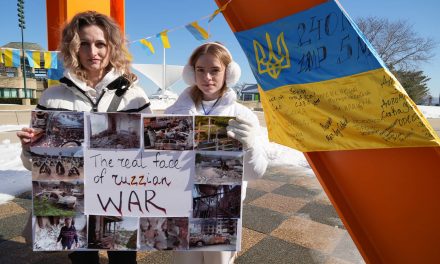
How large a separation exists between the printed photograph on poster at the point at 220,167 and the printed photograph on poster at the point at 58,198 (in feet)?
2.02

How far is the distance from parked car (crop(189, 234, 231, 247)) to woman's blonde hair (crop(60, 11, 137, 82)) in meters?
0.98

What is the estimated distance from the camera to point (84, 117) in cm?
145

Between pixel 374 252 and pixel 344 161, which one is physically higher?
pixel 344 161

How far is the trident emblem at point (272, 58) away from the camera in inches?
68.4

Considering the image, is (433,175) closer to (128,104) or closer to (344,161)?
(344,161)

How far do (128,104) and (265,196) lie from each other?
279cm

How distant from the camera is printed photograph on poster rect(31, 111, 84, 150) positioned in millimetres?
1426

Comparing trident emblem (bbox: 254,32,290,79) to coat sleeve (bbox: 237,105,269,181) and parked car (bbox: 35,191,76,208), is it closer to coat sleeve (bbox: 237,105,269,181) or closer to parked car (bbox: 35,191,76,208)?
coat sleeve (bbox: 237,105,269,181)

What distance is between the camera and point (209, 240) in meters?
1.53

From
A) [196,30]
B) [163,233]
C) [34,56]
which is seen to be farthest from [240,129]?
[34,56]

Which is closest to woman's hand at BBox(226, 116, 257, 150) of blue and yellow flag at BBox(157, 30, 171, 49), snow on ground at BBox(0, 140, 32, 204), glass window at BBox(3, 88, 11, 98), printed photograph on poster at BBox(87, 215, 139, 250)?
printed photograph on poster at BBox(87, 215, 139, 250)

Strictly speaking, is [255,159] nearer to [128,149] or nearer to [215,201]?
[215,201]

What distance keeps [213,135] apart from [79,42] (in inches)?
35.3

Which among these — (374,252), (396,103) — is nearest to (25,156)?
(396,103)
